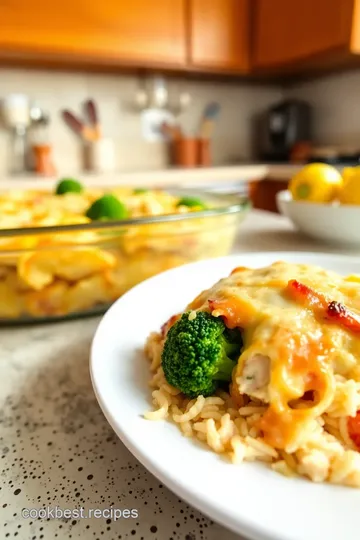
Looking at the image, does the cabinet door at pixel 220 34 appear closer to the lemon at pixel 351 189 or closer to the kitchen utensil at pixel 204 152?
the kitchen utensil at pixel 204 152

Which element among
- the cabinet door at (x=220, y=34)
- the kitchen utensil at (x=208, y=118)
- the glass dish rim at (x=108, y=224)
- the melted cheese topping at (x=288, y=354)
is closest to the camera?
the melted cheese topping at (x=288, y=354)

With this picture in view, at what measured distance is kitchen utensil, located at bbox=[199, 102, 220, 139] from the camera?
3742mm

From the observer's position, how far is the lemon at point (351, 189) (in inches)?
42.5

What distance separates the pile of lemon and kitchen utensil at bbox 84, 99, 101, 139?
2378 mm

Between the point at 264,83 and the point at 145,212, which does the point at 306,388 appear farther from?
→ the point at 264,83

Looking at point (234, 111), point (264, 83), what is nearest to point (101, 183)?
point (234, 111)

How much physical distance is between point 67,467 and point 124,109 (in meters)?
3.36

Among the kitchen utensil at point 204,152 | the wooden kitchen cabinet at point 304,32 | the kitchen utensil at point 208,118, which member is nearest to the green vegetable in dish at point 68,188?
the wooden kitchen cabinet at point 304,32

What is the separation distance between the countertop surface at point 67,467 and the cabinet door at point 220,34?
9.82 feet

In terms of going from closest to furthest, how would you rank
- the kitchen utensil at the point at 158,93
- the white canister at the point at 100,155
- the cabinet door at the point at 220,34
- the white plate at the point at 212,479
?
the white plate at the point at 212,479
the cabinet door at the point at 220,34
the white canister at the point at 100,155
the kitchen utensil at the point at 158,93

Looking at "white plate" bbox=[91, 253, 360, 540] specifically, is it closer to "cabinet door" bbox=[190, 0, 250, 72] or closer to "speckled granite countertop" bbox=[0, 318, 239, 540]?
"speckled granite countertop" bbox=[0, 318, 239, 540]

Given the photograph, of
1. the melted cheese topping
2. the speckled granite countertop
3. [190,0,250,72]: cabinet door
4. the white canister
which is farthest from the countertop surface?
[190,0,250,72]: cabinet door

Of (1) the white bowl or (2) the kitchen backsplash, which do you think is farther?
(2) the kitchen backsplash

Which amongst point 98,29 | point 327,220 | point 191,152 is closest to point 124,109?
point 191,152
